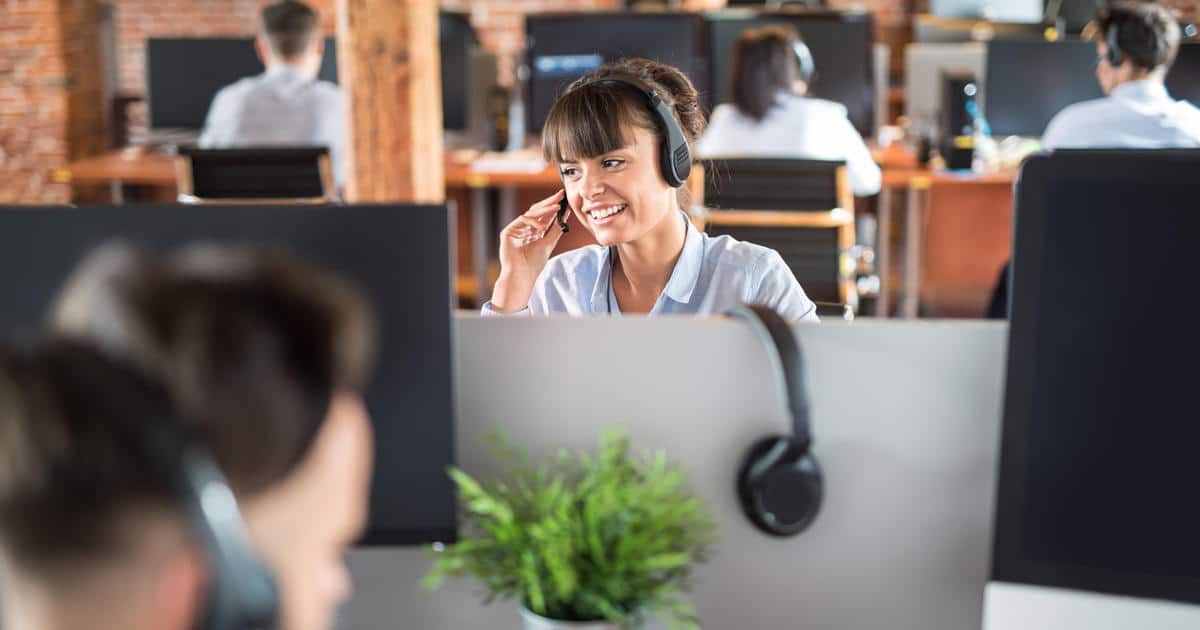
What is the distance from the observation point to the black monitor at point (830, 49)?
16.5 feet

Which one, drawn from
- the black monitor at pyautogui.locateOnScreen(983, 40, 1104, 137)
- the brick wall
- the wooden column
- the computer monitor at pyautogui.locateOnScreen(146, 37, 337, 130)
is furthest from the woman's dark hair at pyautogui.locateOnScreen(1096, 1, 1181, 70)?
the brick wall

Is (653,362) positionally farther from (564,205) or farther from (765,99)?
(765,99)

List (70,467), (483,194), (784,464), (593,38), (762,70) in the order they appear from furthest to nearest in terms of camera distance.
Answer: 1. (483,194)
2. (593,38)
3. (762,70)
4. (784,464)
5. (70,467)

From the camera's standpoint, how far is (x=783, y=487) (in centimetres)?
109

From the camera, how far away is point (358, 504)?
0.69 metres

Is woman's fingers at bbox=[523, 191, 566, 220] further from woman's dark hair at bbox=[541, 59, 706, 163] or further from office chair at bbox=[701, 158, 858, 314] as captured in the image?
office chair at bbox=[701, 158, 858, 314]

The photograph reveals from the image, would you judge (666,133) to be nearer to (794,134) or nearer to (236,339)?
(236,339)

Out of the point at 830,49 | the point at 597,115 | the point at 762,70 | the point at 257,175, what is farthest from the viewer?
the point at 830,49

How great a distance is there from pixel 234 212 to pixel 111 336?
1.77 ft

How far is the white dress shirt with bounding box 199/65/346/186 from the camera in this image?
4574mm

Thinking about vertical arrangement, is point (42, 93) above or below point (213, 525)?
above

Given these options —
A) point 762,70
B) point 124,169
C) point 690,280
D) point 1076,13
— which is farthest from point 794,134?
point 1076,13

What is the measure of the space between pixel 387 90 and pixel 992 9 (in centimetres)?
605

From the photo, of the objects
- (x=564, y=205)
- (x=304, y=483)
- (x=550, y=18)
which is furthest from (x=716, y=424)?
(x=550, y=18)
